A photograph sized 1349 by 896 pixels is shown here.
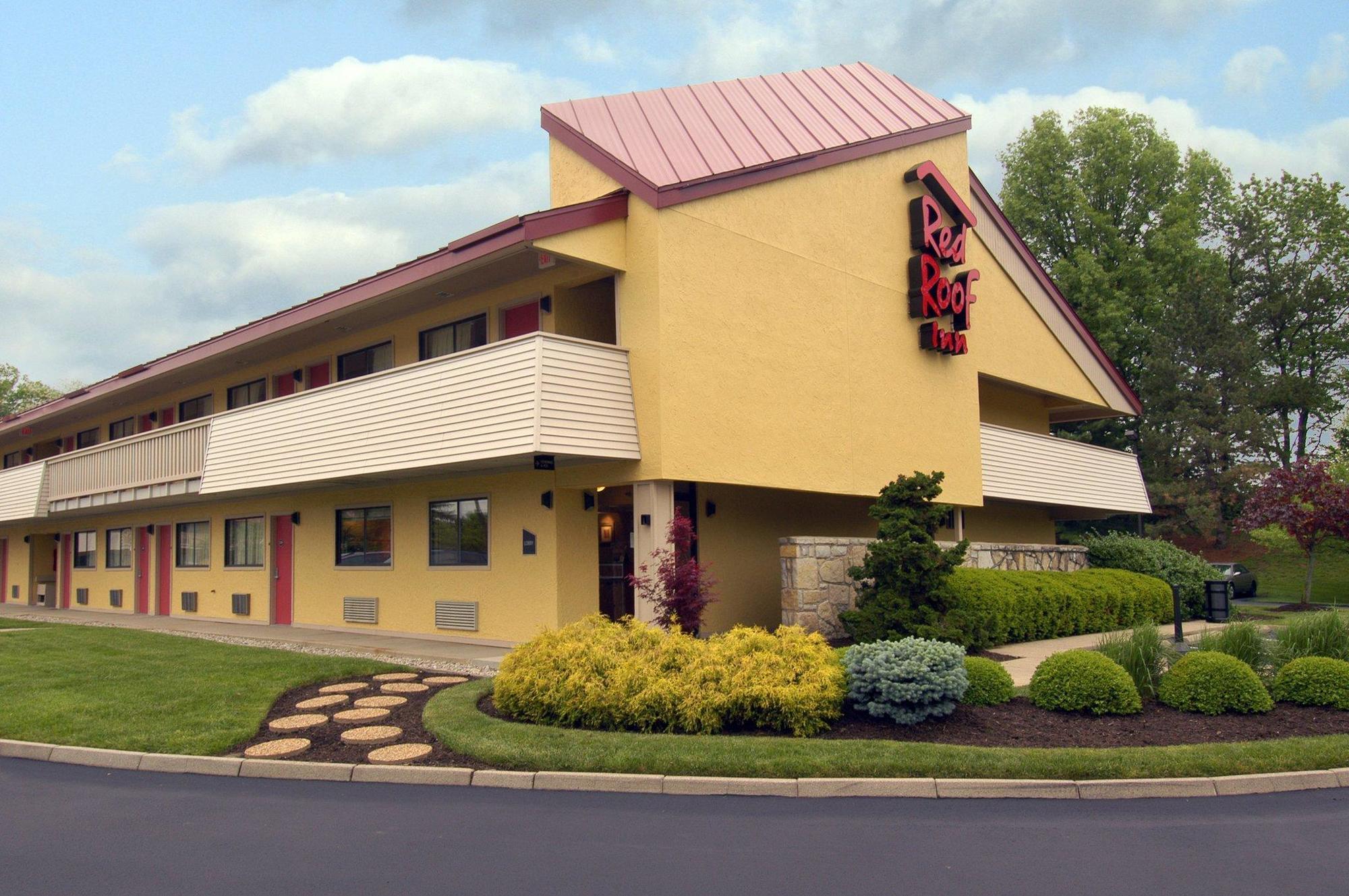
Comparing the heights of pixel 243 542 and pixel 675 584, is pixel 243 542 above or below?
above

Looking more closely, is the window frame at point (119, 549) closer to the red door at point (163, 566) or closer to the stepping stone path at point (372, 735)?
the red door at point (163, 566)

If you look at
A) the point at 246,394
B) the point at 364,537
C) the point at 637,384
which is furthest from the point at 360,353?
the point at 637,384

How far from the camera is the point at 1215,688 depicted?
9992 millimetres

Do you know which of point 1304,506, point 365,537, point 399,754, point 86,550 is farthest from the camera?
point 86,550

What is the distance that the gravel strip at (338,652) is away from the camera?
14.1 metres

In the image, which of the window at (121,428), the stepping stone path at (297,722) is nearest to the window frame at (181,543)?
the window at (121,428)

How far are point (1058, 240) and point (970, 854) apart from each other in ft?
146

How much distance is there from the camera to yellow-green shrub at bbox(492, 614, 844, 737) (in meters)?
9.45

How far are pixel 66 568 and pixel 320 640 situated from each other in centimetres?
1991

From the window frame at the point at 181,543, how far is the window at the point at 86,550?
5980 millimetres

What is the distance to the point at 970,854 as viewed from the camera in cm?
632

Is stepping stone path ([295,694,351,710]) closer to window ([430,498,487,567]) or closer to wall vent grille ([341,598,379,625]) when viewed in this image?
window ([430,498,487,567])

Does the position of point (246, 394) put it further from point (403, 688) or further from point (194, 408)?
point (403, 688)

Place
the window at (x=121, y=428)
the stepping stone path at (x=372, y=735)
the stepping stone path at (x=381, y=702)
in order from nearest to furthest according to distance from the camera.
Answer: the stepping stone path at (x=372, y=735)
the stepping stone path at (x=381, y=702)
the window at (x=121, y=428)
